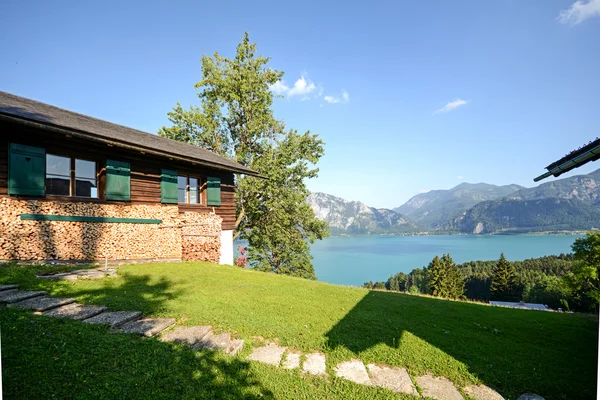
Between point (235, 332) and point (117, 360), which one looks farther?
point (235, 332)

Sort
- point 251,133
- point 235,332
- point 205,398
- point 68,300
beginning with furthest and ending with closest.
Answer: point 251,133, point 68,300, point 235,332, point 205,398

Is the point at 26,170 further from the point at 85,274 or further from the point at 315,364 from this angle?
the point at 315,364

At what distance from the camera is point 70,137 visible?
10031 mm

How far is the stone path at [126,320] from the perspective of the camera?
4836mm

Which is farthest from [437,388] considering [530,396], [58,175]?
[58,175]

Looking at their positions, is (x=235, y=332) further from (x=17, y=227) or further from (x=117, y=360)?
(x=17, y=227)

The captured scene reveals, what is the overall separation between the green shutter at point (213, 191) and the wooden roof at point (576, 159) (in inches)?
567

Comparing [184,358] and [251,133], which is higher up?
[251,133]

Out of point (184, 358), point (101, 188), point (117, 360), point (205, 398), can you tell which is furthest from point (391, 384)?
point (101, 188)

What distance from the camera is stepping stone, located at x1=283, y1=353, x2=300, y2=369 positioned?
14.6ft

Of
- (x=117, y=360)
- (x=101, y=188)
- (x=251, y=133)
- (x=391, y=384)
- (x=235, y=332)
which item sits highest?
(x=251, y=133)

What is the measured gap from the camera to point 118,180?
11.9 meters

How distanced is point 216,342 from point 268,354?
3.15 feet

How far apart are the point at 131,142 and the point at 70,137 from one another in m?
1.99
